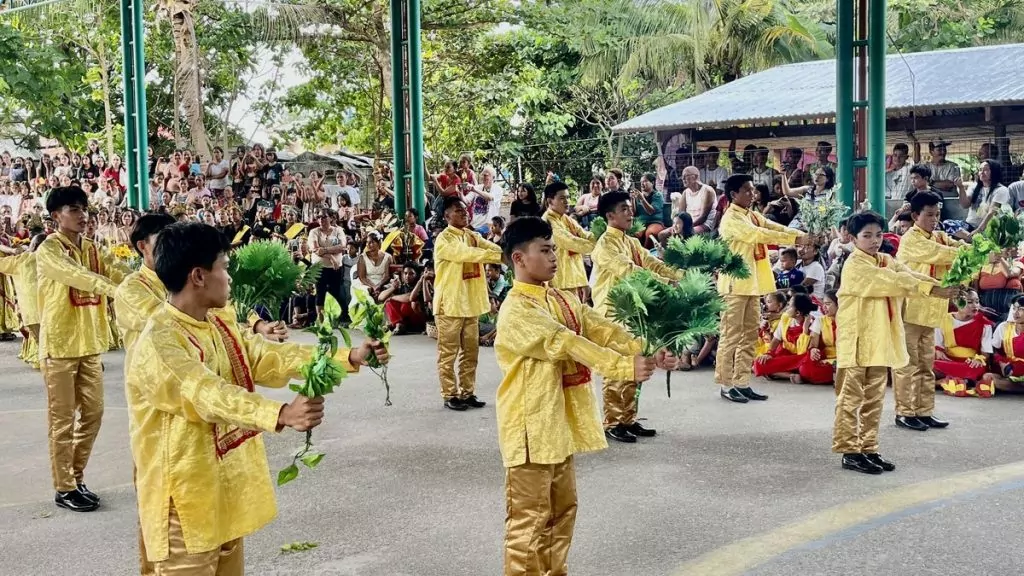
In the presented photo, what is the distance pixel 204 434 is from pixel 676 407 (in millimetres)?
5734

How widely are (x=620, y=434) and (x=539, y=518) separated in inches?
130

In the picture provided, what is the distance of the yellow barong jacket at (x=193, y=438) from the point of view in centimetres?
332

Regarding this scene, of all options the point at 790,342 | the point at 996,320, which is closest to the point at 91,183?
the point at 790,342

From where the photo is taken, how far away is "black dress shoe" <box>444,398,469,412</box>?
891cm

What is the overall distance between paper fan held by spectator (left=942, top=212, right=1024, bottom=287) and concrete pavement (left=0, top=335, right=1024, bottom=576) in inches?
46.1

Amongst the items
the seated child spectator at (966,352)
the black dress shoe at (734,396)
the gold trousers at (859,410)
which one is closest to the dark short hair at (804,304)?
the seated child spectator at (966,352)

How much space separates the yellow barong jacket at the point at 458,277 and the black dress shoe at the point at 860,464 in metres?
3.43

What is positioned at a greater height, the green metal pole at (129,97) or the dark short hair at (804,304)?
the green metal pole at (129,97)

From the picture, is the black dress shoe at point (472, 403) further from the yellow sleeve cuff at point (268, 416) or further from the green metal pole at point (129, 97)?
the green metal pole at point (129, 97)

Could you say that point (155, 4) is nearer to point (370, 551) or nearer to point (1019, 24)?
point (1019, 24)

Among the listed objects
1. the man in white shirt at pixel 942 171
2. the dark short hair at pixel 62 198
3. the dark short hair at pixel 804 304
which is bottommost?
the dark short hair at pixel 804 304

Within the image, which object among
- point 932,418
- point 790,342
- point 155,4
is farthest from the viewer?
point 155,4

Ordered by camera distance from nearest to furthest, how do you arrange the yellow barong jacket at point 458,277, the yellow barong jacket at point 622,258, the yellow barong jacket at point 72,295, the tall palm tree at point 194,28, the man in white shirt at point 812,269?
the yellow barong jacket at point 72,295 → the yellow barong jacket at point 622,258 → the yellow barong jacket at point 458,277 → the man in white shirt at point 812,269 → the tall palm tree at point 194,28

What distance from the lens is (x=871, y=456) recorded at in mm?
6625
